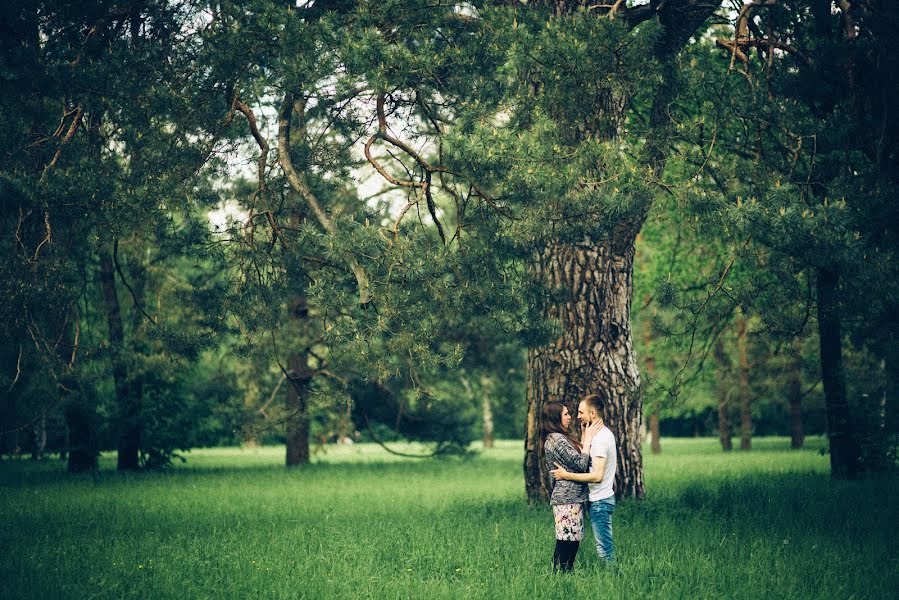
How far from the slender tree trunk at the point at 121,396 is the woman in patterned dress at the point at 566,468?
13.6 meters

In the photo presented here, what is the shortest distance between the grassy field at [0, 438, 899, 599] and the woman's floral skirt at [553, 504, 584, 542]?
394 millimetres

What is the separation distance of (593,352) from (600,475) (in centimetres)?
427

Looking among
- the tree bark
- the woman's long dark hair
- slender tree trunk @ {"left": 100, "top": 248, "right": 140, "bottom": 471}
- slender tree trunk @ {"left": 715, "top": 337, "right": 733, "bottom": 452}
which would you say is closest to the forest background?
the woman's long dark hair

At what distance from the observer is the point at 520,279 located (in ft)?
28.5

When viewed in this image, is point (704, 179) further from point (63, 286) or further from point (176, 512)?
point (176, 512)

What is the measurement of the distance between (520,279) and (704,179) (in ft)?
7.44

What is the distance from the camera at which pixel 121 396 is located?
62.0ft

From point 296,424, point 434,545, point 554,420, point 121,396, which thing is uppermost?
point 554,420

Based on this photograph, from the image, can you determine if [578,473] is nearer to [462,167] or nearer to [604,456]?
[604,456]

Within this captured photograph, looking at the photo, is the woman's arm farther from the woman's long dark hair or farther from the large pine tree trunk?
the large pine tree trunk

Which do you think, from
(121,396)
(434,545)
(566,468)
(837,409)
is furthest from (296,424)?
(566,468)

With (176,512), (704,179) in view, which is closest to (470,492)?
A: (176,512)

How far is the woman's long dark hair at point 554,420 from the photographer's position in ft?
20.4

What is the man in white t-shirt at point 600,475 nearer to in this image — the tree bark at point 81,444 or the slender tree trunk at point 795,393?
the tree bark at point 81,444
